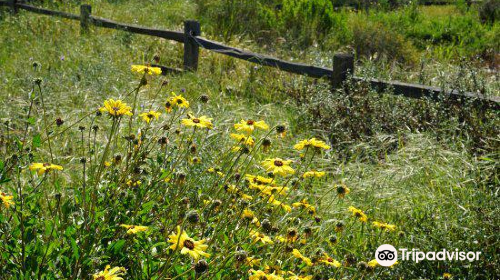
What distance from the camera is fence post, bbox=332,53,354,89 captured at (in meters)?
5.53

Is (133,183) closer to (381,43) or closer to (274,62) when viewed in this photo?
(274,62)

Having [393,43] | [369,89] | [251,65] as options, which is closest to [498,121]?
[369,89]

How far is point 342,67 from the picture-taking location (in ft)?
18.3

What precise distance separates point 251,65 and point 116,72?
1520mm

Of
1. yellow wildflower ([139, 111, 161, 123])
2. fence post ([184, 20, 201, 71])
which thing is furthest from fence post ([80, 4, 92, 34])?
yellow wildflower ([139, 111, 161, 123])

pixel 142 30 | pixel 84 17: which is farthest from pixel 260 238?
pixel 84 17

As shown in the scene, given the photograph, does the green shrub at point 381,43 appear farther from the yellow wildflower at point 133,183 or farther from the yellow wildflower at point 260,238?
the yellow wildflower at point 260,238

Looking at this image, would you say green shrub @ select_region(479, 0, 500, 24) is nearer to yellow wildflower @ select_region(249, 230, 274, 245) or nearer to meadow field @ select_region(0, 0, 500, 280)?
meadow field @ select_region(0, 0, 500, 280)

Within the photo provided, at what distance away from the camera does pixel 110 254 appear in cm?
207

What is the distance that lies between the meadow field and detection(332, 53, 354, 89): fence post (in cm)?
14

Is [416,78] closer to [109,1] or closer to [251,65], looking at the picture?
[251,65]

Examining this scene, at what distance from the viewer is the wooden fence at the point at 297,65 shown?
483cm

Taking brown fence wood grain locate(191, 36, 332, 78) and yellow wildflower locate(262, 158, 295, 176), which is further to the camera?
brown fence wood grain locate(191, 36, 332, 78)

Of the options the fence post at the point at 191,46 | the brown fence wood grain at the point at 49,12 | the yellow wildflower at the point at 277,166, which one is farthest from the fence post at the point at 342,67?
the brown fence wood grain at the point at 49,12
